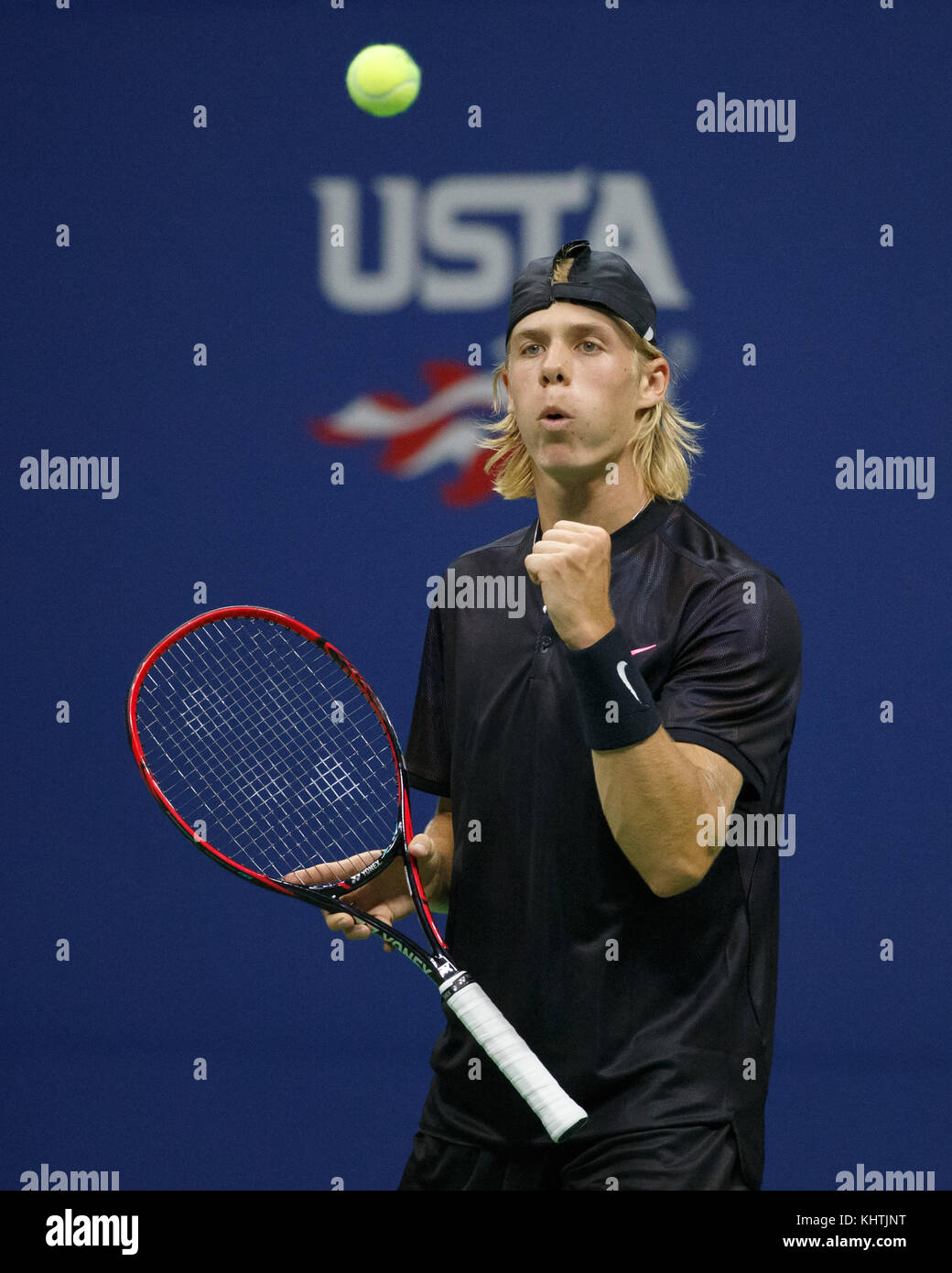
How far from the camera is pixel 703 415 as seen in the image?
4.70 m

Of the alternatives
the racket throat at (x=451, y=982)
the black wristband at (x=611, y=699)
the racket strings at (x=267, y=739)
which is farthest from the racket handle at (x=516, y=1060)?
the racket strings at (x=267, y=739)

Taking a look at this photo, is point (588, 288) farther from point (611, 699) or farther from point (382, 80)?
point (382, 80)

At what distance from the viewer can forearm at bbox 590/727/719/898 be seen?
192cm

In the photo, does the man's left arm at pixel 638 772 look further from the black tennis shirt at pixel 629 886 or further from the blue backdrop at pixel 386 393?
the blue backdrop at pixel 386 393

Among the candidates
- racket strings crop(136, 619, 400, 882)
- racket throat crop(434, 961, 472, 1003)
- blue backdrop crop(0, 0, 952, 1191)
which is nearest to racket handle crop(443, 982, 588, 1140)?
racket throat crop(434, 961, 472, 1003)

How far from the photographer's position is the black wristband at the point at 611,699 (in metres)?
1.91

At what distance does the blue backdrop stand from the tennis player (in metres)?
2.45

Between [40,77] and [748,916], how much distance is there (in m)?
3.82

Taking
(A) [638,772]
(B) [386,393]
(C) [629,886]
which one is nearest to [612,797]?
(A) [638,772]

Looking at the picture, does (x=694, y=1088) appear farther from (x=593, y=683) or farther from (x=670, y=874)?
(x=593, y=683)

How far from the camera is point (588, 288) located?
2.23m

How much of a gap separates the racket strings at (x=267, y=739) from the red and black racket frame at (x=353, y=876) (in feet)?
3.55

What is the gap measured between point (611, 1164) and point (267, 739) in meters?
1.93

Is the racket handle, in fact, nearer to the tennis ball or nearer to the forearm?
the forearm
